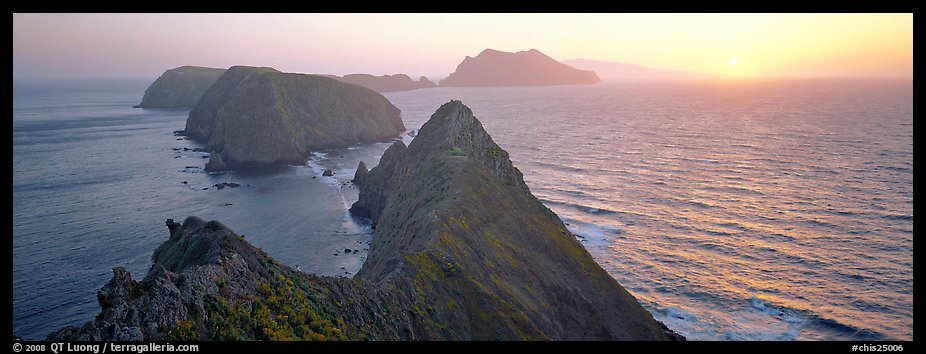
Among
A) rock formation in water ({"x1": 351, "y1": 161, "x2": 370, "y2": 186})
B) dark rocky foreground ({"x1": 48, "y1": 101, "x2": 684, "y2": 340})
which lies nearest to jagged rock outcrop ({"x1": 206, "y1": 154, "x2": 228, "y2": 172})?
rock formation in water ({"x1": 351, "y1": 161, "x2": 370, "y2": 186})

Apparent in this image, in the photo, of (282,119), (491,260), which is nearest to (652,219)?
(491,260)

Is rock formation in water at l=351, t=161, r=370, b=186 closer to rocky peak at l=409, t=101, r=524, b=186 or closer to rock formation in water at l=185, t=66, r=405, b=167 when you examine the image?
rocky peak at l=409, t=101, r=524, b=186

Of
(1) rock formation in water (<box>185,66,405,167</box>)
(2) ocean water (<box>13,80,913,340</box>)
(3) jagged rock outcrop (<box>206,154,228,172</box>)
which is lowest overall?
(2) ocean water (<box>13,80,913,340</box>)

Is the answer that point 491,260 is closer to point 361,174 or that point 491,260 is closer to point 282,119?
point 361,174

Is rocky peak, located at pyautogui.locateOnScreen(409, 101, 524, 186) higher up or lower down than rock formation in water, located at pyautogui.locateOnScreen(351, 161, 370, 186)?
higher up

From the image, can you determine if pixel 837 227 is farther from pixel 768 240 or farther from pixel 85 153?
pixel 85 153

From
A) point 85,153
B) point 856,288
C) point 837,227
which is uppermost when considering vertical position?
point 85,153
